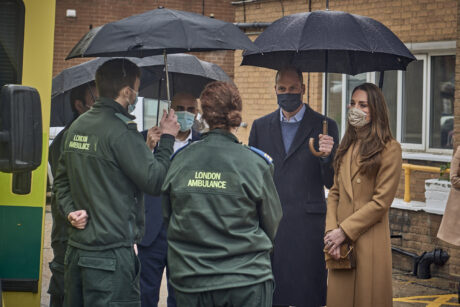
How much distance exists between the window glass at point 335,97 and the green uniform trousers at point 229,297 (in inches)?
326

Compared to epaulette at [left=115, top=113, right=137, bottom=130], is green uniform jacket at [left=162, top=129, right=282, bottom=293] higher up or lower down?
lower down

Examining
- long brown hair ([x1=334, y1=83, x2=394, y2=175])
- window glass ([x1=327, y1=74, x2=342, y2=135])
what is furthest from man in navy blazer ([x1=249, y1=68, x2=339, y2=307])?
window glass ([x1=327, y1=74, x2=342, y2=135])

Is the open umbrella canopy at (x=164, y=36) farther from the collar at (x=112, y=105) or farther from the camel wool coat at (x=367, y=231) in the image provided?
the camel wool coat at (x=367, y=231)

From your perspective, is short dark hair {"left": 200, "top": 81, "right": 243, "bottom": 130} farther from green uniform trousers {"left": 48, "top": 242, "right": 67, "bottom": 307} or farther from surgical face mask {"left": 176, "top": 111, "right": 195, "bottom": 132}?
green uniform trousers {"left": 48, "top": 242, "right": 67, "bottom": 307}

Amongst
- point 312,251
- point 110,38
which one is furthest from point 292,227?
point 110,38

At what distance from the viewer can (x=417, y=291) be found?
29.0 feet

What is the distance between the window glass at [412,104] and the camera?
10695 mm

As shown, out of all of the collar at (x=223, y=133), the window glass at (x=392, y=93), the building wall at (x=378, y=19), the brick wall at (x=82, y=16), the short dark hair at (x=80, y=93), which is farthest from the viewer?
the brick wall at (x=82, y=16)

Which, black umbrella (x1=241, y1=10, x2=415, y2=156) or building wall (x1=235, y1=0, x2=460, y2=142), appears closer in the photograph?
black umbrella (x1=241, y1=10, x2=415, y2=156)

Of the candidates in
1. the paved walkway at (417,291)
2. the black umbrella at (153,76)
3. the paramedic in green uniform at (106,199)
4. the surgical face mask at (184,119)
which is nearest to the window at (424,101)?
the paved walkway at (417,291)

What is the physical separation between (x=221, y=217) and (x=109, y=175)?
0.84 m

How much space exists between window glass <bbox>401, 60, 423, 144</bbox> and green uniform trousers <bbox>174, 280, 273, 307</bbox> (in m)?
7.44

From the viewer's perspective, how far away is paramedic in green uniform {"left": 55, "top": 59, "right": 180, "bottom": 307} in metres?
4.16

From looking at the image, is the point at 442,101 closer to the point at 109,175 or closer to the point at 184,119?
Result: the point at 184,119
